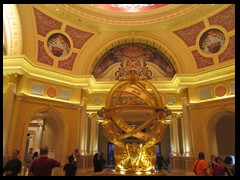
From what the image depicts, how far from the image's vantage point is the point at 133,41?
1343 cm

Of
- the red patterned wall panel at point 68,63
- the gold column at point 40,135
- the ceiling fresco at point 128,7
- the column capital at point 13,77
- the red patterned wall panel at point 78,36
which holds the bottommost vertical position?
the gold column at point 40,135

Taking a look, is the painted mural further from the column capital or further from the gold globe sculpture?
the gold globe sculpture

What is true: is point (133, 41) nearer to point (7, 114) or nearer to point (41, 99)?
point (41, 99)

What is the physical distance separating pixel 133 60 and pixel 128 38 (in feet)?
5.05

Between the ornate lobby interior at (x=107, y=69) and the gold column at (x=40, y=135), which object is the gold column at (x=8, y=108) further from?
the gold column at (x=40, y=135)

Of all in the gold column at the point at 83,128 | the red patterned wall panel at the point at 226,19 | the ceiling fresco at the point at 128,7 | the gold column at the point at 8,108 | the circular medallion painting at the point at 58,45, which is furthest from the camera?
A: the ceiling fresco at the point at 128,7

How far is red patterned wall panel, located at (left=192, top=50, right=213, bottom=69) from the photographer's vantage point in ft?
38.0

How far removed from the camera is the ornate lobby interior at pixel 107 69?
32.7 feet

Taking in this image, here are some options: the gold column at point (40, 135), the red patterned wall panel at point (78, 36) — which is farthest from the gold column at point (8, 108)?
the gold column at point (40, 135)

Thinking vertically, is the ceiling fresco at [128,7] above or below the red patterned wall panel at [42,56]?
above

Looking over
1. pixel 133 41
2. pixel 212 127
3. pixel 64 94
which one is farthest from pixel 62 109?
pixel 212 127

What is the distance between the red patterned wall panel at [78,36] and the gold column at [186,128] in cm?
699

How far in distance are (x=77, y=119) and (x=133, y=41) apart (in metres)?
6.40

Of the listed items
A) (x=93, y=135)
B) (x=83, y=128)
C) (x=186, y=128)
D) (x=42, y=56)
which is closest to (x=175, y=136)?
(x=186, y=128)
